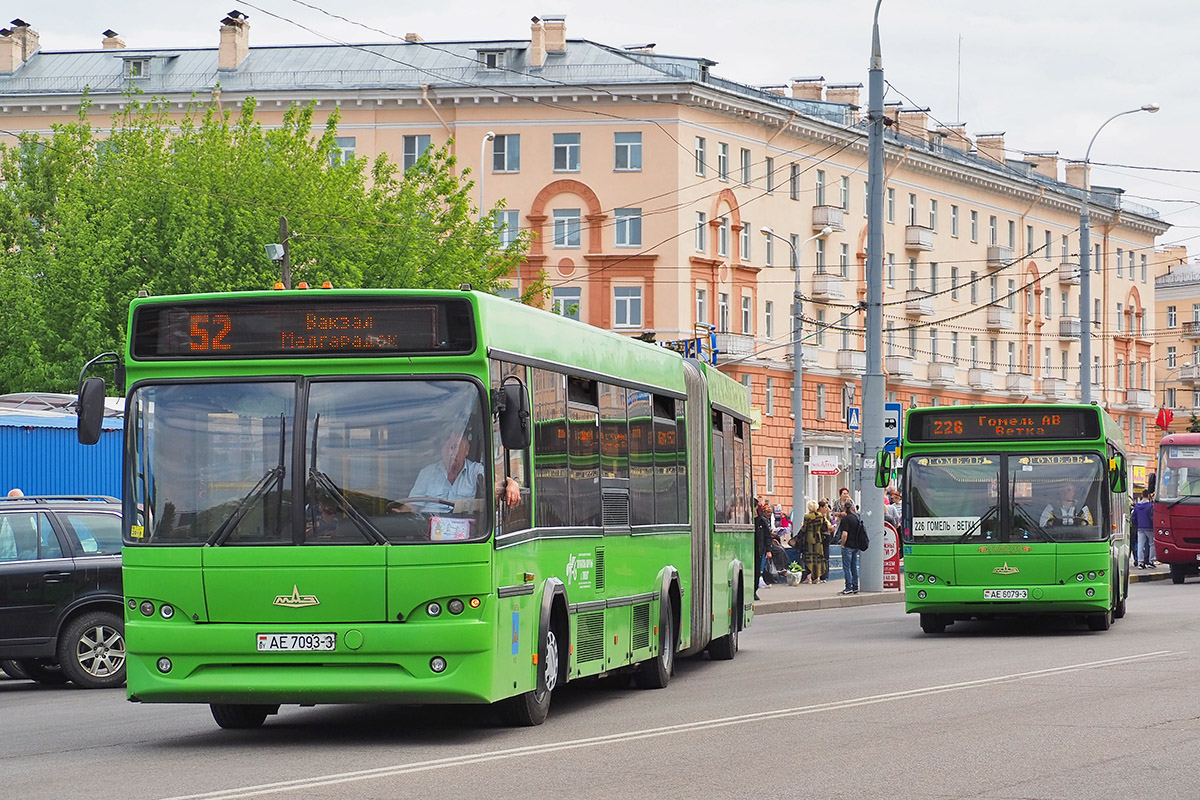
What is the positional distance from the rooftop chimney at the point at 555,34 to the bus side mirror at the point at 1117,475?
4694cm

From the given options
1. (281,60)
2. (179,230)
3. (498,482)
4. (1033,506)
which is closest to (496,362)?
(498,482)

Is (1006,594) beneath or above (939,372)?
beneath

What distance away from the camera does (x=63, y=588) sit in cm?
1756

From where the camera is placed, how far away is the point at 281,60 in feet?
236

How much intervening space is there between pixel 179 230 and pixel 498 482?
3469 centimetres

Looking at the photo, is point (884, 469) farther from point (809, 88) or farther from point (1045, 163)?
point (1045, 163)

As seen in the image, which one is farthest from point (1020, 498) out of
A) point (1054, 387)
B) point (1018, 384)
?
point (1054, 387)

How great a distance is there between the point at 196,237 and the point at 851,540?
19.0 m

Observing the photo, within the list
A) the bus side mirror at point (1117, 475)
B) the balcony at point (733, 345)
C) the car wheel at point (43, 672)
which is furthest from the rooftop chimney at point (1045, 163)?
the car wheel at point (43, 672)

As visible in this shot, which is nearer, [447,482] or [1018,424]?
[447,482]

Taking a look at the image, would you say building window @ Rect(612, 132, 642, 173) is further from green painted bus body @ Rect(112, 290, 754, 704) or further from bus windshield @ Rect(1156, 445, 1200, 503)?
green painted bus body @ Rect(112, 290, 754, 704)

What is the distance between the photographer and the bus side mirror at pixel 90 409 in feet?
38.7

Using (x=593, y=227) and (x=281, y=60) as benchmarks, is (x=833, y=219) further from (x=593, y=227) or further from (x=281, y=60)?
(x=281, y=60)

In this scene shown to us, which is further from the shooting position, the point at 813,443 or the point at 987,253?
the point at 987,253
